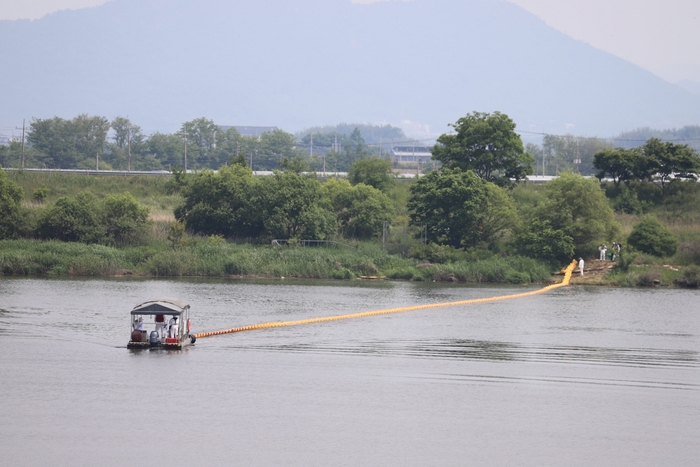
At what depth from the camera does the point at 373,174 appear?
240 feet

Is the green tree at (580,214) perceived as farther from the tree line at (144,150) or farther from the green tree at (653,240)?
the tree line at (144,150)

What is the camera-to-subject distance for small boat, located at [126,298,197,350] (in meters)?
28.2

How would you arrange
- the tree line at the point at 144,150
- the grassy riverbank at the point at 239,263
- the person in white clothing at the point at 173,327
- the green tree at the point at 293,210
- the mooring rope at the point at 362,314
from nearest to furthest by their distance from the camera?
the person in white clothing at the point at 173,327 < the mooring rope at the point at 362,314 < the grassy riverbank at the point at 239,263 < the green tree at the point at 293,210 < the tree line at the point at 144,150

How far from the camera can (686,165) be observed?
6912 centimetres

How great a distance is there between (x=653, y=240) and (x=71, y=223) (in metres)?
36.9

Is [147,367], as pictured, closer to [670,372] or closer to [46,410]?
[46,410]

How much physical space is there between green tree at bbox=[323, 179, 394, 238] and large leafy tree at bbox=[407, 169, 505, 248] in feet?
11.9

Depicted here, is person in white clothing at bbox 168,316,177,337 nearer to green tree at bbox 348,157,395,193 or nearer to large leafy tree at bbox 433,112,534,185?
large leafy tree at bbox 433,112,534,185

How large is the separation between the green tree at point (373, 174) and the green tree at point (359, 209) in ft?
22.2

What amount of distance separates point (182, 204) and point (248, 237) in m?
7.84

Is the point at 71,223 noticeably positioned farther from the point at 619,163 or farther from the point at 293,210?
the point at 619,163

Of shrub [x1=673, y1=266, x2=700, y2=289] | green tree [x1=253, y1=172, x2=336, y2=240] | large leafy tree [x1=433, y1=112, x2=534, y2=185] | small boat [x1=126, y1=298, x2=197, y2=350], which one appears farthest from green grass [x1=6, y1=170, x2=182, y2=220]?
small boat [x1=126, y1=298, x2=197, y2=350]

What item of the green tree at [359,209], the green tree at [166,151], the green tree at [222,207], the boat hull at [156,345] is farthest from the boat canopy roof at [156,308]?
the green tree at [166,151]

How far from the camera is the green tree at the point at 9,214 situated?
A: 2195 inches
